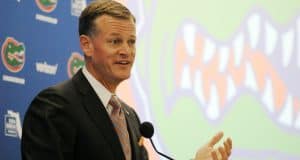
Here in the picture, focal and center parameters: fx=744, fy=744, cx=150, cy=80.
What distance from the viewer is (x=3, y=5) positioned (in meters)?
3.12

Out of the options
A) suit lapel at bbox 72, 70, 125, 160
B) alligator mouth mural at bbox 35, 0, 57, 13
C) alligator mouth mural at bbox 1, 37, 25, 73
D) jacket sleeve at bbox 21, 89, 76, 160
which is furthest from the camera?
alligator mouth mural at bbox 35, 0, 57, 13

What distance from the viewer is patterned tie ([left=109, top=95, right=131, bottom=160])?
7.95 feet

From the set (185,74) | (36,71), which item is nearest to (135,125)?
(36,71)

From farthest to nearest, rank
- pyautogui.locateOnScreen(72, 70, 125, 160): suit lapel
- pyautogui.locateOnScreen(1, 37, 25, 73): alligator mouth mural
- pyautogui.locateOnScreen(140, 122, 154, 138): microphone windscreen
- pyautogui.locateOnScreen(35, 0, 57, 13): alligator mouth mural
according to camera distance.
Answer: pyautogui.locateOnScreen(35, 0, 57, 13): alligator mouth mural < pyautogui.locateOnScreen(1, 37, 25, 73): alligator mouth mural < pyautogui.locateOnScreen(140, 122, 154, 138): microphone windscreen < pyautogui.locateOnScreen(72, 70, 125, 160): suit lapel

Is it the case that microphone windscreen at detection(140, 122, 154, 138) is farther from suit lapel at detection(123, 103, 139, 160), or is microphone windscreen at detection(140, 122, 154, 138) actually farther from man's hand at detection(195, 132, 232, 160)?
man's hand at detection(195, 132, 232, 160)

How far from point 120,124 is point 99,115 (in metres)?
0.13

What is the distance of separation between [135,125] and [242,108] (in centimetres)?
140

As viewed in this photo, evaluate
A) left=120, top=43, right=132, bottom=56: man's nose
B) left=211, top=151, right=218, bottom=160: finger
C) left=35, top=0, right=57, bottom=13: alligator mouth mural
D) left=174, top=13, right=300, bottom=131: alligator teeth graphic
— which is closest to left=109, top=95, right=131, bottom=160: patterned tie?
left=120, top=43, right=132, bottom=56: man's nose

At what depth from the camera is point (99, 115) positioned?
237 centimetres

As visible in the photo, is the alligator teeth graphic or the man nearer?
the man

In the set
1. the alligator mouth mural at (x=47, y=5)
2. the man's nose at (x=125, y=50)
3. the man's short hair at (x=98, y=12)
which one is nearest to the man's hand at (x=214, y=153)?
the man's nose at (x=125, y=50)

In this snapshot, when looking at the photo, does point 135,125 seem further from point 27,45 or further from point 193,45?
point 193,45

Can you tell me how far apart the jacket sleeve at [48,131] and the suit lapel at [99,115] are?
10cm

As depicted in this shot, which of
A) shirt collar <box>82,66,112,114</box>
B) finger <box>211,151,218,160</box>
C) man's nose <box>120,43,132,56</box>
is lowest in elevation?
finger <box>211,151,218,160</box>
